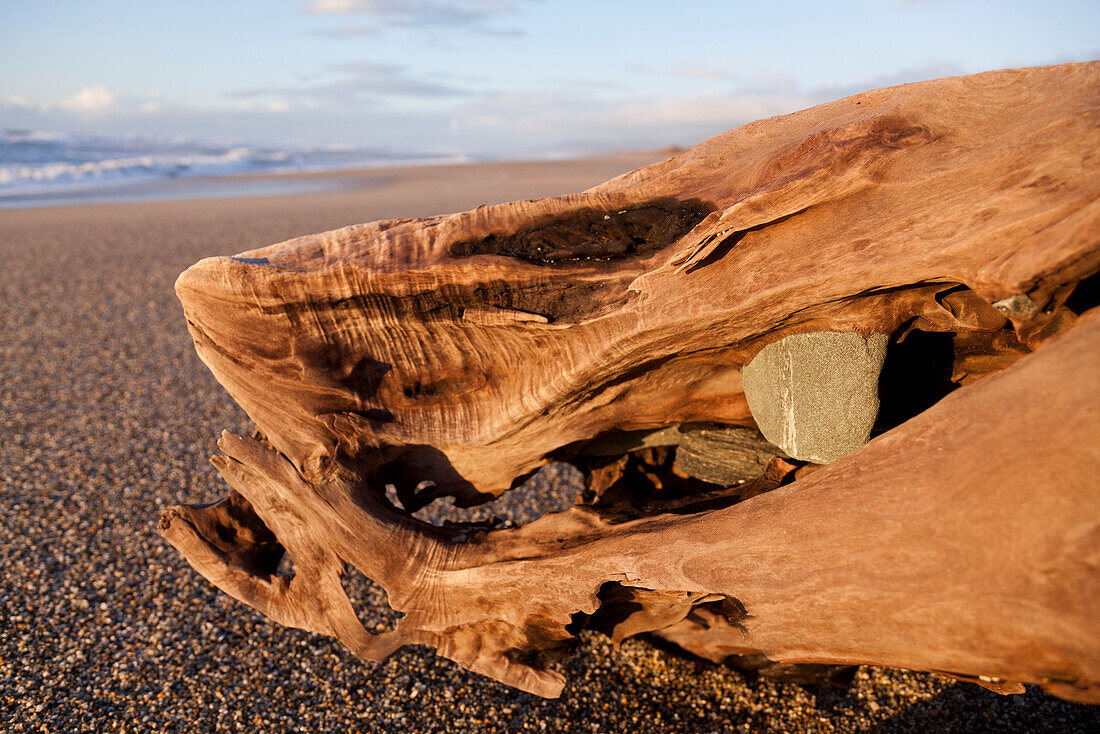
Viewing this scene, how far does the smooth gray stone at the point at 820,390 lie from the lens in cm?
210

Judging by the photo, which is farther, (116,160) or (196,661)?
(116,160)

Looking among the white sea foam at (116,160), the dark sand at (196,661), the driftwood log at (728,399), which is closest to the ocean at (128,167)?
the white sea foam at (116,160)

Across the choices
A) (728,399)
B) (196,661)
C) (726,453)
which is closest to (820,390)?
(728,399)

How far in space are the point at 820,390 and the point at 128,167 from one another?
37.0m

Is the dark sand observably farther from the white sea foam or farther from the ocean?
the white sea foam

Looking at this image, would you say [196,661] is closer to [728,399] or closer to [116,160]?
[728,399]

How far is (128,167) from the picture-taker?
106ft

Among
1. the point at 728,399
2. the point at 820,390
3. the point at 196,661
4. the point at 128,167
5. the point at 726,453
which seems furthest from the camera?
the point at 128,167

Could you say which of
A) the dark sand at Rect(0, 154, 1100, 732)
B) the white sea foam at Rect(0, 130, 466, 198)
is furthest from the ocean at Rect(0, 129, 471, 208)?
the dark sand at Rect(0, 154, 1100, 732)

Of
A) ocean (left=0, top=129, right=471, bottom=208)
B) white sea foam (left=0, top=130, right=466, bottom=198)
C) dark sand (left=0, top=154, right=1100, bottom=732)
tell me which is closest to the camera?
dark sand (left=0, top=154, right=1100, bottom=732)

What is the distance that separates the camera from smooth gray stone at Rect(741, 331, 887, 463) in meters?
2.10

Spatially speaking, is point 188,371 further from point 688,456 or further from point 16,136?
point 16,136

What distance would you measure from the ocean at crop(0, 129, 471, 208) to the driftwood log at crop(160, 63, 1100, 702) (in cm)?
2297

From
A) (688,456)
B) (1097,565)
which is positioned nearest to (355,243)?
(688,456)
